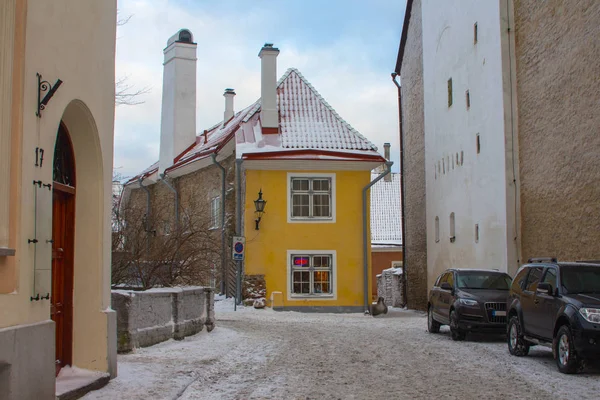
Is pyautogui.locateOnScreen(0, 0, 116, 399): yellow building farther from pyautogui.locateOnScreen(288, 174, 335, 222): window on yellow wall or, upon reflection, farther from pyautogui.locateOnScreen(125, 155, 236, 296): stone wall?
pyautogui.locateOnScreen(288, 174, 335, 222): window on yellow wall

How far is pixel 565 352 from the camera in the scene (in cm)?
1068

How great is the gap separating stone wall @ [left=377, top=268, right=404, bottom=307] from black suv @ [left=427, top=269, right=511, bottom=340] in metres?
17.9

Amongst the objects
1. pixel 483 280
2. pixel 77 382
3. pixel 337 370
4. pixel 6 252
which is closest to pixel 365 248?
pixel 483 280

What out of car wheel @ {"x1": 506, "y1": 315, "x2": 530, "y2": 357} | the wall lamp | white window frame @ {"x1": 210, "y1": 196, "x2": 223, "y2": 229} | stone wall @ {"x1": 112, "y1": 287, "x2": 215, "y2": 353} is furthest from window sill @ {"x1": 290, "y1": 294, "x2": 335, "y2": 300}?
car wheel @ {"x1": 506, "y1": 315, "x2": 530, "y2": 357}

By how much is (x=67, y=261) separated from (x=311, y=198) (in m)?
19.2

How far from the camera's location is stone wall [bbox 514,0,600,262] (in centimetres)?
1655

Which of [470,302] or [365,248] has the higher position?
→ [365,248]

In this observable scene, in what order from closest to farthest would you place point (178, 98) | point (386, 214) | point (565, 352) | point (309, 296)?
point (565, 352), point (309, 296), point (178, 98), point (386, 214)

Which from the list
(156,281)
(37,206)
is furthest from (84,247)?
(156,281)

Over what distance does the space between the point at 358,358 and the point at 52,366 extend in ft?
20.7

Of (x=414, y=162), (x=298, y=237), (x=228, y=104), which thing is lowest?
(x=298, y=237)

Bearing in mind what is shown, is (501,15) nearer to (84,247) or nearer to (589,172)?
(589,172)

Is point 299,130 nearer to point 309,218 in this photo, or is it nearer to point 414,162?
point 309,218

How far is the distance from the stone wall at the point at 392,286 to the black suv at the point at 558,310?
21.9 metres
